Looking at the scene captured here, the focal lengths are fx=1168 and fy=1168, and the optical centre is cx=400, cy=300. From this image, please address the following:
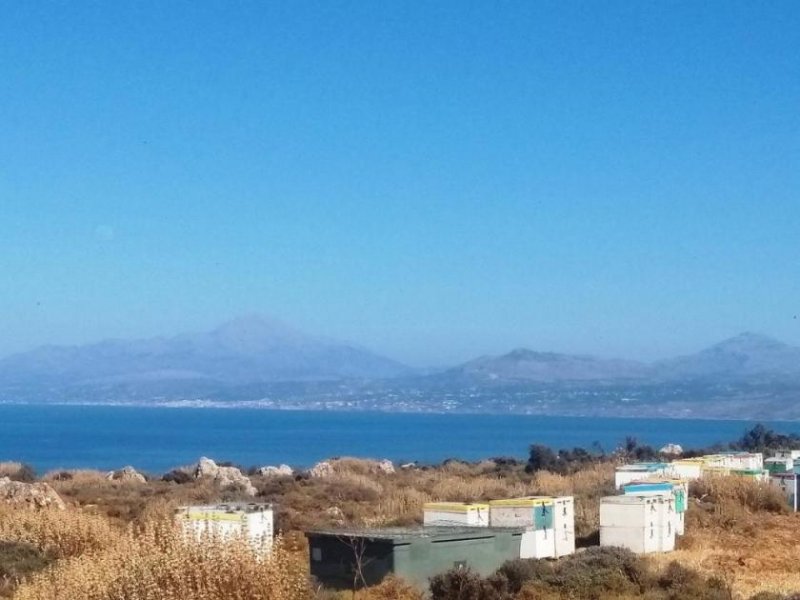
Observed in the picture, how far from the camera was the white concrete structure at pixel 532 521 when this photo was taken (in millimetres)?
20609

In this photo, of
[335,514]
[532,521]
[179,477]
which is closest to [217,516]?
[532,521]

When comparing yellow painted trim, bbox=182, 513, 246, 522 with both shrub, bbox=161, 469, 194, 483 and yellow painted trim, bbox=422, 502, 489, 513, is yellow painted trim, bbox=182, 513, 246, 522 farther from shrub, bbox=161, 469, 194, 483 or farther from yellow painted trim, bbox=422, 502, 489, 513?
shrub, bbox=161, 469, 194, 483

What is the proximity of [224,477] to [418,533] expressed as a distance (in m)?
18.7

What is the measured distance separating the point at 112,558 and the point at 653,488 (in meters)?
13.4

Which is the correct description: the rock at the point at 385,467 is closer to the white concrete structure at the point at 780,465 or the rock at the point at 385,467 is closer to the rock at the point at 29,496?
the white concrete structure at the point at 780,465

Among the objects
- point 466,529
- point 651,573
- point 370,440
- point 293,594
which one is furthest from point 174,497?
point 370,440

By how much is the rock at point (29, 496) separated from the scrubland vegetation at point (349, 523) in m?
0.79

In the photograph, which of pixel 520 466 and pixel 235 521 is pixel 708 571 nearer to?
pixel 235 521

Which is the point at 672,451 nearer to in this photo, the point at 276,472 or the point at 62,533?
the point at 276,472

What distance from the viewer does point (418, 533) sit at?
17891 mm

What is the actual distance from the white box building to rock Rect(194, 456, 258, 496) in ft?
41.4

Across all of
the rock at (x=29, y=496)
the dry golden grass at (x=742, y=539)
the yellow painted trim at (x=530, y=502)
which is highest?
the yellow painted trim at (x=530, y=502)

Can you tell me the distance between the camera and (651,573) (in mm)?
17891

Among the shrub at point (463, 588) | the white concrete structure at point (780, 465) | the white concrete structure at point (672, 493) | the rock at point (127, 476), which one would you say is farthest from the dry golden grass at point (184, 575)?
the rock at point (127, 476)
